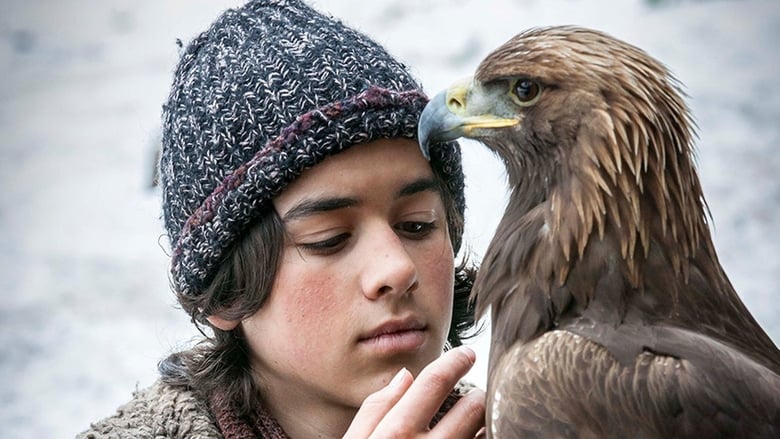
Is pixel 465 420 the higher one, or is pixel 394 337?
pixel 394 337

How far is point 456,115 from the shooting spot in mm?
2061

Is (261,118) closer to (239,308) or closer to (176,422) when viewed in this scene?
(239,308)

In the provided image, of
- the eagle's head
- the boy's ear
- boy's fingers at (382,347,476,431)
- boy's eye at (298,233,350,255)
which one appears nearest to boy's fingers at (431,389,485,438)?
boy's fingers at (382,347,476,431)

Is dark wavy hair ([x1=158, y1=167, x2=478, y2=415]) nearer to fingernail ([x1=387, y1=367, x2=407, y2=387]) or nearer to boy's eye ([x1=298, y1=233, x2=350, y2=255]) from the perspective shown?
boy's eye ([x1=298, y1=233, x2=350, y2=255])

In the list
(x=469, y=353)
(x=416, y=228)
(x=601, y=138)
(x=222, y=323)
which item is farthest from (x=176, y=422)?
(x=601, y=138)

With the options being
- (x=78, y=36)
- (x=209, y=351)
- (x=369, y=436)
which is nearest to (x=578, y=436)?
(x=369, y=436)

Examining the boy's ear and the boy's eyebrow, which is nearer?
the boy's eyebrow

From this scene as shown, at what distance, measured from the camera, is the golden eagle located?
1.77 meters

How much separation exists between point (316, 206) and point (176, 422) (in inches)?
28.3

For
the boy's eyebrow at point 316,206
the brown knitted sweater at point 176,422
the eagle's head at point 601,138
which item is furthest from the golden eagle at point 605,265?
the brown knitted sweater at point 176,422

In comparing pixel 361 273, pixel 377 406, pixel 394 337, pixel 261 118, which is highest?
A: pixel 261 118

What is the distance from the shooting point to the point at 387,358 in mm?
2305

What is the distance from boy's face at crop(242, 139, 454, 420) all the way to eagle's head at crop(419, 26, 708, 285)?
0.42 metres

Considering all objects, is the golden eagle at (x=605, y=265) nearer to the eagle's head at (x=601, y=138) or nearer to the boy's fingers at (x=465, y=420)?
the eagle's head at (x=601, y=138)
